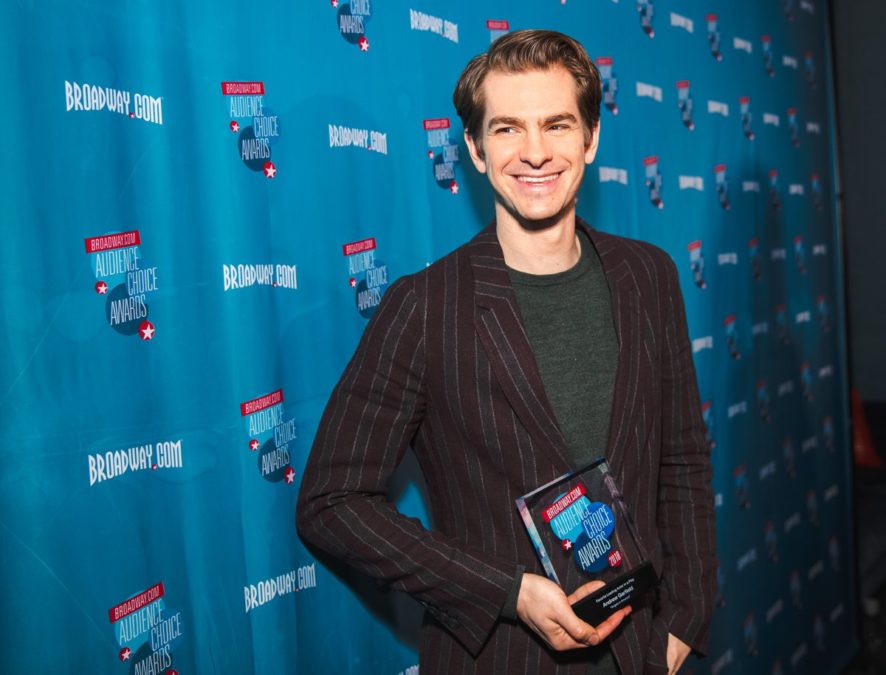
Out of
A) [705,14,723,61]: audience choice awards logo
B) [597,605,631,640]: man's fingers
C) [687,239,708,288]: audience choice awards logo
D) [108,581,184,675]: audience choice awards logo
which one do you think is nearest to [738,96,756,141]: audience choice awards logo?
[705,14,723,61]: audience choice awards logo

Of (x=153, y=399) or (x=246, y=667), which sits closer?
(x=153, y=399)

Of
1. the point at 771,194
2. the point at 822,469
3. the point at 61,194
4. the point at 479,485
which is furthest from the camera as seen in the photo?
→ the point at 822,469

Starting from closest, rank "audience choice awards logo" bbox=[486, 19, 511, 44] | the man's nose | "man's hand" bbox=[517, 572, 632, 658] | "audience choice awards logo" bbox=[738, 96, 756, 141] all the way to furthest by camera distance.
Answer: "man's hand" bbox=[517, 572, 632, 658] → the man's nose → "audience choice awards logo" bbox=[486, 19, 511, 44] → "audience choice awards logo" bbox=[738, 96, 756, 141]

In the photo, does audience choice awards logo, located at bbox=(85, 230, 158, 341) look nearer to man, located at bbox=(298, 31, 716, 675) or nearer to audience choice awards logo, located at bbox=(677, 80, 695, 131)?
man, located at bbox=(298, 31, 716, 675)

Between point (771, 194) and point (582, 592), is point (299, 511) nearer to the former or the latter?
point (582, 592)

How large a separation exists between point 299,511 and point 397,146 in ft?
2.55

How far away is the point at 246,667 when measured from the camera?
5.03ft

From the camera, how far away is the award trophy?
4.56ft

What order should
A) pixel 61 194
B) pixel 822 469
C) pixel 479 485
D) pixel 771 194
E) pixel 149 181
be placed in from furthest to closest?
pixel 822 469, pixel 771 194, pixel 479 485, pixel 149 181, pixel 61 194

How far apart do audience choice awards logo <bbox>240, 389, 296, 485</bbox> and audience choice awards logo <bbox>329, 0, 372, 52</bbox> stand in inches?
28.0

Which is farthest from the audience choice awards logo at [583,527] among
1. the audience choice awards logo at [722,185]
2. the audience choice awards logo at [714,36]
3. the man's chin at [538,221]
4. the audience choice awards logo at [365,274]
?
the audience choice awards logo at [714,36]

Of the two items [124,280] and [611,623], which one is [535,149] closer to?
[124,280]

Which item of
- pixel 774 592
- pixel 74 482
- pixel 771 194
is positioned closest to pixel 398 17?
pixel 74 482

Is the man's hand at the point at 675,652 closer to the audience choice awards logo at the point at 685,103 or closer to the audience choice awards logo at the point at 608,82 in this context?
the audience choice awards logo at the point at 608,82
